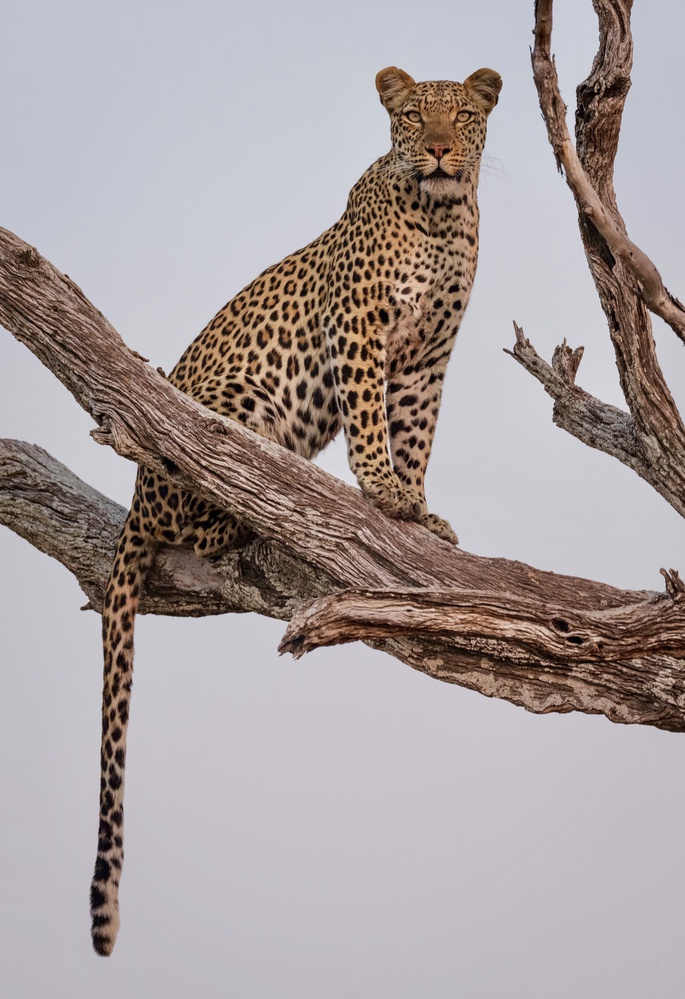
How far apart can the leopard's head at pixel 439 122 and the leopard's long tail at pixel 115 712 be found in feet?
6.92

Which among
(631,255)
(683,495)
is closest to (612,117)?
(631,255)

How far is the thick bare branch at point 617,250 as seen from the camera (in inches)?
203

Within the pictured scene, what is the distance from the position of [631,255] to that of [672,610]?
1.46 m

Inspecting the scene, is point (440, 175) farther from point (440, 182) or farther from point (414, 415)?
point (414, 415)

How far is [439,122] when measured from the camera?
577 centimetres

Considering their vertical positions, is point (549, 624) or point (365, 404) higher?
point (365, 404)

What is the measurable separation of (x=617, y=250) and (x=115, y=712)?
295 centimetres

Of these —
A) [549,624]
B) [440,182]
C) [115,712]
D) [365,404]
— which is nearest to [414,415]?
[365,404]

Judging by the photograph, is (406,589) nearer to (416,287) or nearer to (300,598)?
(300,598)

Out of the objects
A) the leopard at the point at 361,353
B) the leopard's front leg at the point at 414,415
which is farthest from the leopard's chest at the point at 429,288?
the leopard's front leg at the point at 414,415

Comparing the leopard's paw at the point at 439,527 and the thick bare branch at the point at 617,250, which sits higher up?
the thick bare branch at the point at 617,250

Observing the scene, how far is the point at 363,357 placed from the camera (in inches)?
231

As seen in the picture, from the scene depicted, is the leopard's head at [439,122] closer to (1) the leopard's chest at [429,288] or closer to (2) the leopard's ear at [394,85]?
(2) the leopard's ear at [394,85]

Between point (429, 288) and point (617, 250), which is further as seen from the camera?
point (429, 288)
